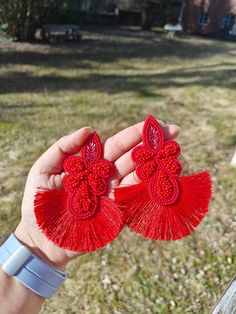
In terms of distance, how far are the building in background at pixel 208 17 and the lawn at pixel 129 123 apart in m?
4.39

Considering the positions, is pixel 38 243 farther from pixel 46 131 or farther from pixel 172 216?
pixel 46 131

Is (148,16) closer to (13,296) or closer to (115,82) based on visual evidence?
(115,82)

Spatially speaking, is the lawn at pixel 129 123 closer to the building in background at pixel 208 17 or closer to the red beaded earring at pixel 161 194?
the red beaded earring at pixel 161 194

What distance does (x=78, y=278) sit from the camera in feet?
10.6

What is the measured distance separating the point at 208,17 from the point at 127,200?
17.5 m

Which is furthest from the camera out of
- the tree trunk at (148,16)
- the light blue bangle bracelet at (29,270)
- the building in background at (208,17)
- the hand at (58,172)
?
the building in background at (208,17)

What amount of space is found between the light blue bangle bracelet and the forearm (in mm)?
34

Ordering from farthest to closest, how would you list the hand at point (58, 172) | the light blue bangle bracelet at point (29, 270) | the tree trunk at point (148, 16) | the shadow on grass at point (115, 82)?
the tree trunk at point (148, 16) < the shadow on grass at point (115, 82) < the hand at point (58, 172) < the light blue bangle bracelet at point (29, 270)

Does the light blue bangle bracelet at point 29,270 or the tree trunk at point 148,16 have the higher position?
the tree trunk at point 148,16

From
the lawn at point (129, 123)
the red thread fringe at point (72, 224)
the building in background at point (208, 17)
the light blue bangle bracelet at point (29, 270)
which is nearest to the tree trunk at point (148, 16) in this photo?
the building in background at point (208, 17)

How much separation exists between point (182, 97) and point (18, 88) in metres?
3.56

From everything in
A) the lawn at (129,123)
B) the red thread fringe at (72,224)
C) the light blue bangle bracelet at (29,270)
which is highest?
the red thread fringe at (72,224)

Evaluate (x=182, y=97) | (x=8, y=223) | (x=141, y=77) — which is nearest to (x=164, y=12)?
(x=141, y=77)

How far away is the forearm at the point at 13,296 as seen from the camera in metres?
1.71
